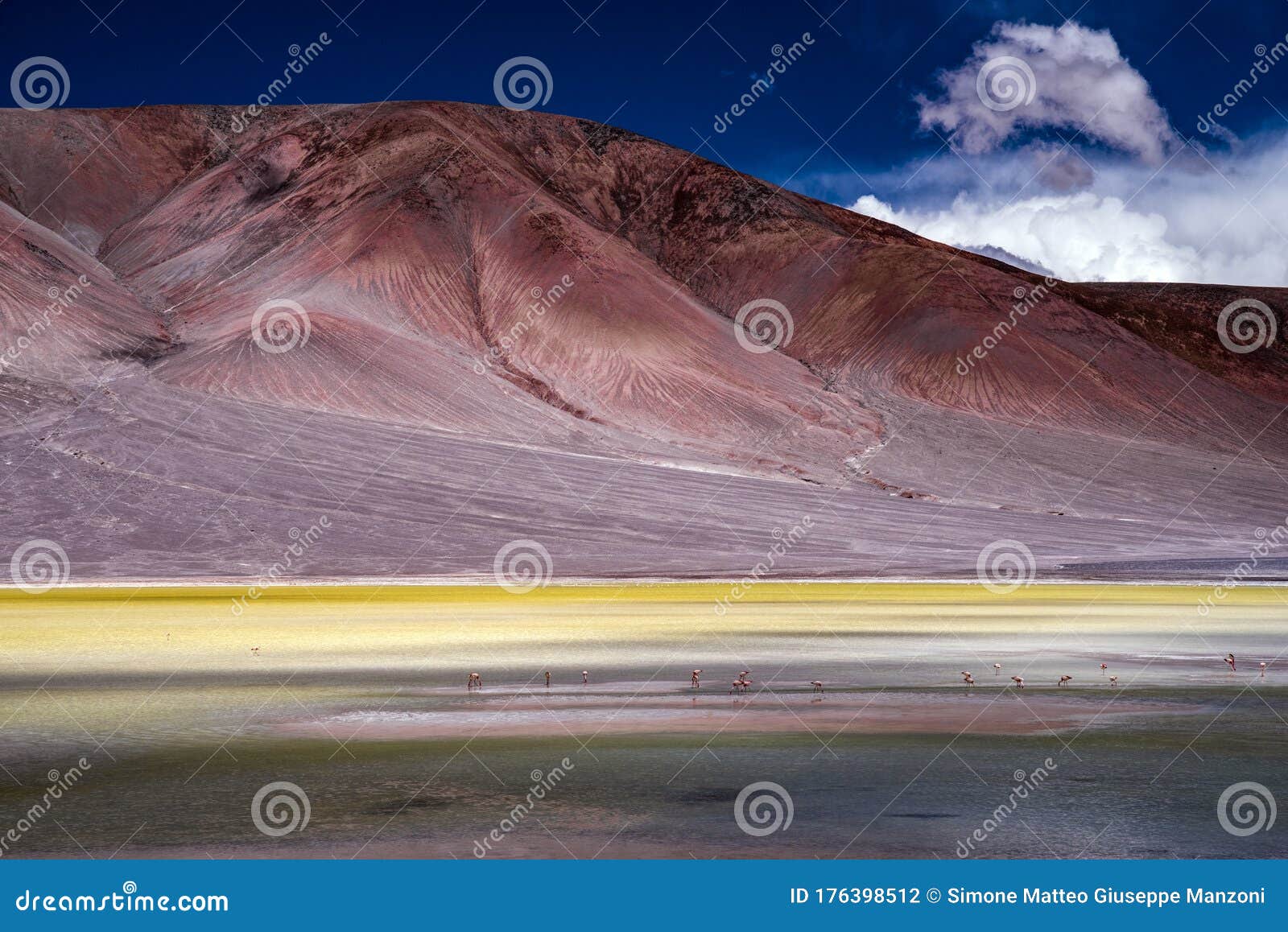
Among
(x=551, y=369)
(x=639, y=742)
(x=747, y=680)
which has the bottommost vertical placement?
(x=639, y=742)

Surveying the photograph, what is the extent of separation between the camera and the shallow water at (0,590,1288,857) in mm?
10203

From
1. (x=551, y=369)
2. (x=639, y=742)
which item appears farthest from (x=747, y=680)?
(x=551, y=369)

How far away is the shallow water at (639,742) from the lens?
402 inches

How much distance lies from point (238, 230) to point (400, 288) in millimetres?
17474

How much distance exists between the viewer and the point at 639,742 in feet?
45.6

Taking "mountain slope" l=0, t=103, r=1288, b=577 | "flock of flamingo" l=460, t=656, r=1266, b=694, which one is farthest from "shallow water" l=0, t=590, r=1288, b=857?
"mountain slope" l=0, t=103, r=1288, b=577

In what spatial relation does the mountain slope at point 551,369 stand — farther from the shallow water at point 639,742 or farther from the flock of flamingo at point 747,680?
the flock of flamingo at point 747,680

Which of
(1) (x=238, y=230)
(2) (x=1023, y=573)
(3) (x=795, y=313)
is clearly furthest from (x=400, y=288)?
(2) (x=1023, y=573)

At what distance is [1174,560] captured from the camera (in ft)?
207

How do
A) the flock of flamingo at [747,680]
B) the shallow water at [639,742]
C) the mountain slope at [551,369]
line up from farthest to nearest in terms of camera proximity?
the mountain slope at [551,369] → the flock of flamingo at [747,680] → the shallow water at [639,742]

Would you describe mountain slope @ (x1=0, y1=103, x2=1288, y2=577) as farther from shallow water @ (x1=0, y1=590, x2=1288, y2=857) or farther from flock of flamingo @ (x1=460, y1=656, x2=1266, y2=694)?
flock of flamingo @ (x1=460, y1=656, x2=1266, y2=694)

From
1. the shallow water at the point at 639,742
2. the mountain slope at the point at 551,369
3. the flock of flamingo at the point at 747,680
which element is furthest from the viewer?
the mountain slope at the point at 551,369

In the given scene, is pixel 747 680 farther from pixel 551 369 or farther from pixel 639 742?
pixel 551 369

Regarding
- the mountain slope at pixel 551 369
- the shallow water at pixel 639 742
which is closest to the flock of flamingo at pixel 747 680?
the shallow water at pixel 639 742
